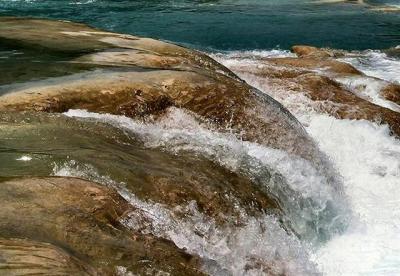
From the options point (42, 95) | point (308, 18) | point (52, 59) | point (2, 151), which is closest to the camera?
point (2, 151)

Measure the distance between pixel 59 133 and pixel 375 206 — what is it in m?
5.17

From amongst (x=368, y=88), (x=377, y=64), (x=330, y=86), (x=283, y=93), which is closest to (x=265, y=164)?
(x=283, y=93)

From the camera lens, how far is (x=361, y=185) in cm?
1000

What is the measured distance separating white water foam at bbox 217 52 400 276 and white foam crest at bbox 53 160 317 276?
3.58 feet

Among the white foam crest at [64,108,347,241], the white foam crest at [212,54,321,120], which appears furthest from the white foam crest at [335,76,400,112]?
the white foam crest at [64,108,347,241]

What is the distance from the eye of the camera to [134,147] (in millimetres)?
7102

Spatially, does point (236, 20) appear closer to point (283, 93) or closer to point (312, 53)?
point (312, 53)

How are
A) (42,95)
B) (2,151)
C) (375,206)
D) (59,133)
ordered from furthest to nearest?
(375,206)
(42,95)
(59,133)
(2,151)

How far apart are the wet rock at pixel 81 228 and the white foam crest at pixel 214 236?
26 cm

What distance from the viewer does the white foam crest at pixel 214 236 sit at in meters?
5.45

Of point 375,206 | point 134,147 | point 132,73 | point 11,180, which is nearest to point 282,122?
point 375,206

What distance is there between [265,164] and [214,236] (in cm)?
216

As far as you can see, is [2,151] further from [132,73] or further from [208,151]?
[132,73]

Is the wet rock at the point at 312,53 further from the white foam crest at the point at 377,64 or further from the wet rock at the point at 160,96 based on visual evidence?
the wet rock at the point at 160,96
